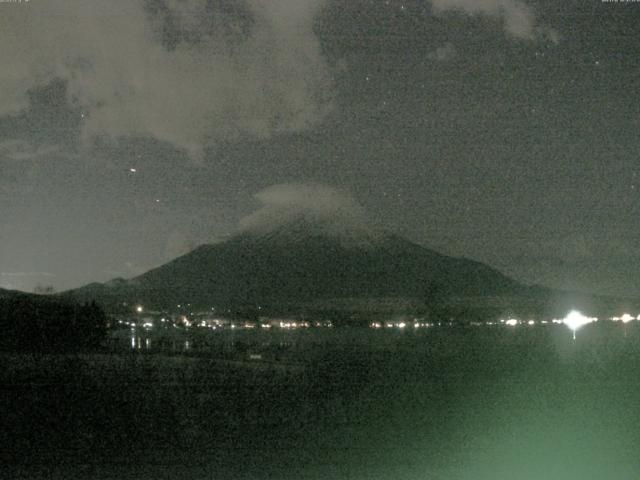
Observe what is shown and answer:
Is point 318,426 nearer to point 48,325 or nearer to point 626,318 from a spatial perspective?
point 48,325

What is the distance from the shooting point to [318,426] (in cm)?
1625

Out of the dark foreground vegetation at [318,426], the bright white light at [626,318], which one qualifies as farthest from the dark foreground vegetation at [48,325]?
the bright white light at [626,318]

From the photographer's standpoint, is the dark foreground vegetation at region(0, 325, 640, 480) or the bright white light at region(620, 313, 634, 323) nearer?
the dark foreground vegetation at region(0, 325, 640, 480)

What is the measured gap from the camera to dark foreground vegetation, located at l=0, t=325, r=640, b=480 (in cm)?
1238

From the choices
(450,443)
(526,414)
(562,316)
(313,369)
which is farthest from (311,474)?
(562,316)

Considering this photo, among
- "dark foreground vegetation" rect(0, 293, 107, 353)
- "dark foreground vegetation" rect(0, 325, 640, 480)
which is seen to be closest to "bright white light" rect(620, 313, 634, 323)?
"dark foreground vegetation" rect(0, 293, 107, 353)

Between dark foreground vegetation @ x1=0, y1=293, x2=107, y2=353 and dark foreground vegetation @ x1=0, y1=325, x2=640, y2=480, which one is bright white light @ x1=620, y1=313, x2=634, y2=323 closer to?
dark foreground vegetation @ x1=0, y1=293, x2=107, y2=353

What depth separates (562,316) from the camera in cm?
17950

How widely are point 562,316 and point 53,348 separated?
143568 mm

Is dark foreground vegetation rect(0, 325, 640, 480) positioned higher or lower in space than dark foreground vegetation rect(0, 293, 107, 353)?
lower

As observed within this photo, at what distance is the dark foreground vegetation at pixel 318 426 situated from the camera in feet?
40.6

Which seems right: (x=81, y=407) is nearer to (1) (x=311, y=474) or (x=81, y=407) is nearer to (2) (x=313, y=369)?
(1) (x=311, y=474)

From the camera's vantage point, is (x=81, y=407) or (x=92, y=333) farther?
(x=92, y=333)

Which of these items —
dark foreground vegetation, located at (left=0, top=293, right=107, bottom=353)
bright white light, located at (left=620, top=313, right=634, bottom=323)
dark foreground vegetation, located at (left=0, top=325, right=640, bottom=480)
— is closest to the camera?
dark foreground vegetation, located at (left=0, top=325, right=640, bottom=480)
